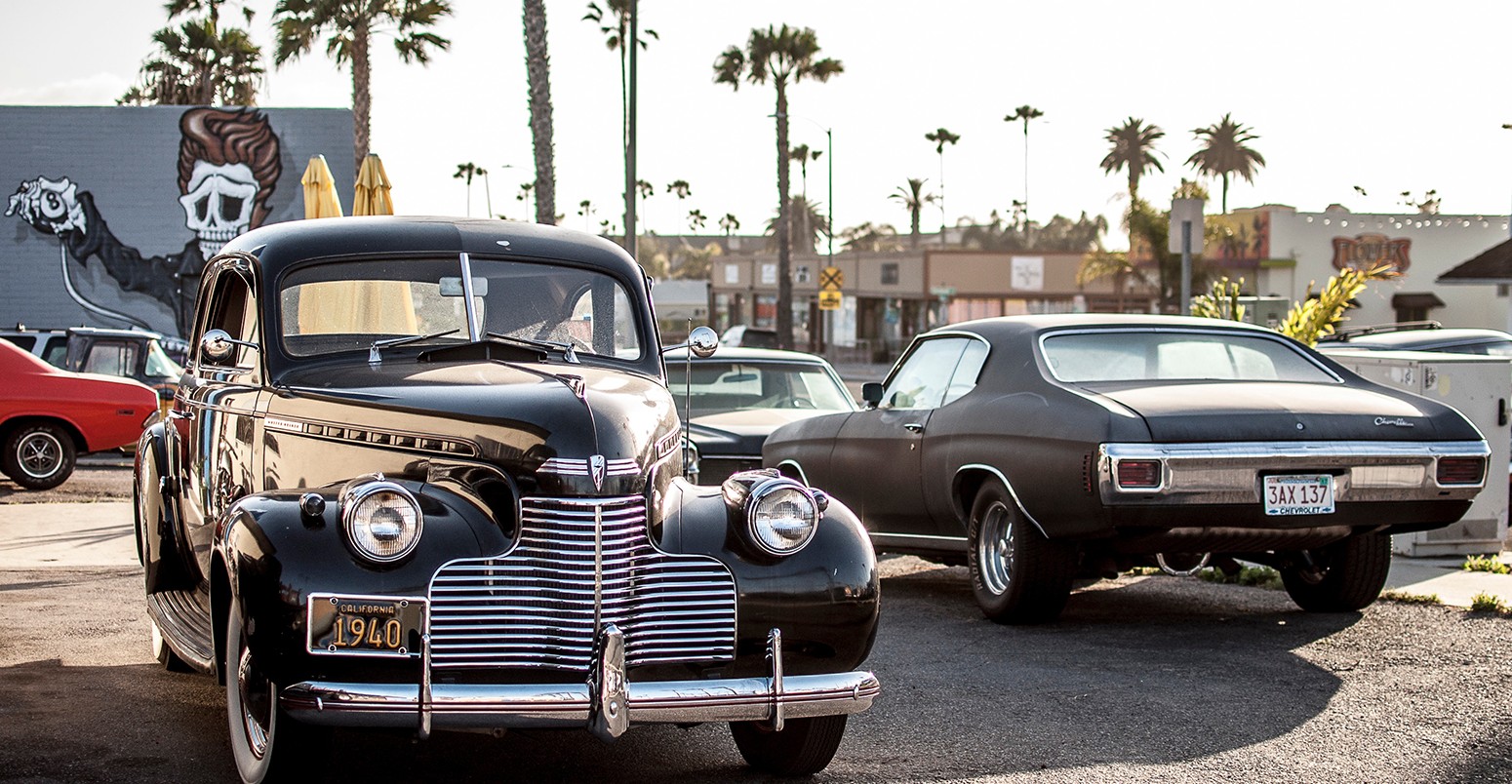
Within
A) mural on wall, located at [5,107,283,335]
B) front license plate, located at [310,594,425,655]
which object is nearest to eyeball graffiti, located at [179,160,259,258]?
mural on wall, located at [5,107,283,335]

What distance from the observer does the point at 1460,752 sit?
575 centimetres

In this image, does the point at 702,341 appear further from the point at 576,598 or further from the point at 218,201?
the point at 218,201

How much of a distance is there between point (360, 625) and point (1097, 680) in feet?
11.8

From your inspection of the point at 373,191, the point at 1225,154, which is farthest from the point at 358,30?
the point at 1225,154

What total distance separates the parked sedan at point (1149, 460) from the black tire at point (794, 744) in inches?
98.2

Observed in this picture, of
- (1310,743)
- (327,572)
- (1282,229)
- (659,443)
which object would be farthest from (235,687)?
(1282,229)

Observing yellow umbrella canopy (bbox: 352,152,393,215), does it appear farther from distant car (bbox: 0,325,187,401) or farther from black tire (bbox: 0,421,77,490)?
distant car (bbox: 0,325,187,401)

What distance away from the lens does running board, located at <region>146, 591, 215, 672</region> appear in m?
5.62

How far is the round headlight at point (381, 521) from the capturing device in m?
4.64

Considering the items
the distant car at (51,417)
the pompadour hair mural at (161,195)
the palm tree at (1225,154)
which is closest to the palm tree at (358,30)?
the pompadour hair mural at (161,195)

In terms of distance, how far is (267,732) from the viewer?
4.84 metres

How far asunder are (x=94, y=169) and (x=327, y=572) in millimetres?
28513

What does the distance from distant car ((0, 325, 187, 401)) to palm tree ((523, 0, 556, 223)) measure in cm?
711

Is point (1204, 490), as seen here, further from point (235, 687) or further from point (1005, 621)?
point (235, 687)
